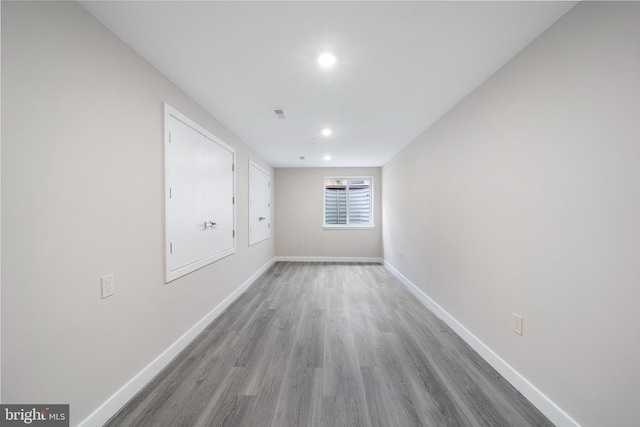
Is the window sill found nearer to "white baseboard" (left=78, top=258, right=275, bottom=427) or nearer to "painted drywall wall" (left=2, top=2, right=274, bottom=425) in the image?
"white baseboard" (left=78, top=258, right=275, bottom=427)

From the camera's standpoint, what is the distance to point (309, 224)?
239 inches

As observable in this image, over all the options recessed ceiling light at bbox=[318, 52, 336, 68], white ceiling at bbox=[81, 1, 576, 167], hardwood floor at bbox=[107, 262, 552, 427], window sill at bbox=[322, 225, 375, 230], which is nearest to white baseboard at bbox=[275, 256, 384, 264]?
window sill at bbox=[322, 225, 375, 230]

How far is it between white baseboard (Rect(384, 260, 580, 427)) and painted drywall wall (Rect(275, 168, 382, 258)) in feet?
10.1

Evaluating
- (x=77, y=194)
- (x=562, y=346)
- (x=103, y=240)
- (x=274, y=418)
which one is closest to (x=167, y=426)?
(x=274, y=418)

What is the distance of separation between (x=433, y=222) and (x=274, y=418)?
2.60m

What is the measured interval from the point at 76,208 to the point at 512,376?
118 inches

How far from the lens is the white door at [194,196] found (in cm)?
205

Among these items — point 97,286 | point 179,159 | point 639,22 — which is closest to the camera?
point 639,22

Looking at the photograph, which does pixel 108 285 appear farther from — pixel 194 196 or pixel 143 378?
pixel 194 196

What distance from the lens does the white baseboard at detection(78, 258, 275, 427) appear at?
139 centimetres

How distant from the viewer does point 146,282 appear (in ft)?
5.82

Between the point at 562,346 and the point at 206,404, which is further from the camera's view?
A: the point at 206,404

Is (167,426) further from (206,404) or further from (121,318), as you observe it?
(121,318)

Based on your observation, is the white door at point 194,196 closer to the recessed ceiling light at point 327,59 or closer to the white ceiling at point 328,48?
the white ceiling at point 328,48
